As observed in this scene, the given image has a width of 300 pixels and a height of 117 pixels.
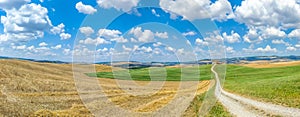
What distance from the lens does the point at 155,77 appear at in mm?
102500

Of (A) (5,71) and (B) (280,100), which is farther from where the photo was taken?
(A) (5,71)

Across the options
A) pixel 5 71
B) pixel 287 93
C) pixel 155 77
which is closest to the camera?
pixel 287 93

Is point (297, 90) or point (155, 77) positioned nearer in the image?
point (297, 90)

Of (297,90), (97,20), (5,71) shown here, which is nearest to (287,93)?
(297,90)

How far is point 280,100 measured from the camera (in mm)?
39344

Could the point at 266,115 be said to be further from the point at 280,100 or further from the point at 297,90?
the point at 297,90

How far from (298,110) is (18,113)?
25.2 m

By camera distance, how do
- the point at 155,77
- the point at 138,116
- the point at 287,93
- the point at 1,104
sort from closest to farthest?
the point at 138,116, the point at 1,104, the point at 287,93, the point at 155,77

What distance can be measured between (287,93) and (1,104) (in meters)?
33.4

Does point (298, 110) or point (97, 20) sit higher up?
point (97, 20)

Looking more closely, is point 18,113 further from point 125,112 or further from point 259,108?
point 259,108

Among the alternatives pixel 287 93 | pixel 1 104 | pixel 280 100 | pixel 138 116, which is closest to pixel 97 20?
pixel 138 116

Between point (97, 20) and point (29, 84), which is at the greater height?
point (97, 20)

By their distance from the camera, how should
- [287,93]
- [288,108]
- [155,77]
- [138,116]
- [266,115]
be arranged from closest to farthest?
1. [266,115]
2. [288,108]
3. [138,116]
4. [287,93]
5. [155,77]
